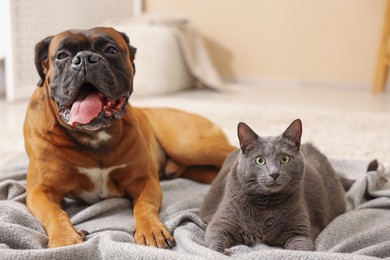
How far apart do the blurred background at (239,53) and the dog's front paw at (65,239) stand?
2.37 meters

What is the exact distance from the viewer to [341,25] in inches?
240

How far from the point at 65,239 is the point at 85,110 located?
441 mm

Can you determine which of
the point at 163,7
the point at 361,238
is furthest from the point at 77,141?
the point at 163,7

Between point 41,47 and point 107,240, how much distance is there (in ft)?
2.66

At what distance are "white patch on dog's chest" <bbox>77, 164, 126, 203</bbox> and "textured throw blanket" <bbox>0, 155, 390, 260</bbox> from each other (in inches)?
1.9

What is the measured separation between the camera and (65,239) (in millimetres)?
1624

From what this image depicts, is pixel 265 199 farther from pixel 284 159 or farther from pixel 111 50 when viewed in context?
pixel 111 50

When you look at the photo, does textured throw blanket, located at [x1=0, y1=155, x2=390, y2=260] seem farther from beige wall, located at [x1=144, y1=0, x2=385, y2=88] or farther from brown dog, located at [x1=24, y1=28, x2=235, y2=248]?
beige wall, located at [x1=144, y1=0, x2=385, y2=88]

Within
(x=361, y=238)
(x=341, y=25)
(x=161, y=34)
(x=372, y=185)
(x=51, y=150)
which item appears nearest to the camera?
(x=361, y=238)

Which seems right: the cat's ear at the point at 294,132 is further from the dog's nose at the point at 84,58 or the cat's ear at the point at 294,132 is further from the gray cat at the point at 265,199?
the dog's nose at the point at 84,58

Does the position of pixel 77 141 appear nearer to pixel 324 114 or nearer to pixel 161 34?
pixel 324 114

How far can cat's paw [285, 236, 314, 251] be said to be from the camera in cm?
155

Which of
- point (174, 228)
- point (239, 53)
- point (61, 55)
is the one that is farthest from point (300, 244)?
point (239, 53)

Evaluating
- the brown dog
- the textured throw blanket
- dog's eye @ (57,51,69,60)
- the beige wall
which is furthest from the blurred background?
dog's eye @ (57,51,69,60)
